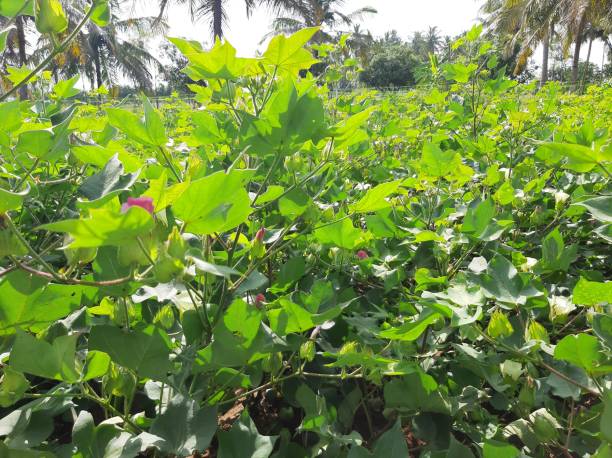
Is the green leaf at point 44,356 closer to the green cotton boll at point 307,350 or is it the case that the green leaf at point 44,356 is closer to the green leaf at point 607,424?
the green cotton boll at point 307,350

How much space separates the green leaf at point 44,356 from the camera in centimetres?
52

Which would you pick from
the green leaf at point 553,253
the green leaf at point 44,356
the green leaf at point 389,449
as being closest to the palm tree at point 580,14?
the green leaf at point 553,253

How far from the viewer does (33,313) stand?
0.62 m

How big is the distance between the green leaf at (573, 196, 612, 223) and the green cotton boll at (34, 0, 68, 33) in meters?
0.80

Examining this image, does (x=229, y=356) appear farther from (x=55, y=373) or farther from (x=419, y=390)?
(x=419, y=390)

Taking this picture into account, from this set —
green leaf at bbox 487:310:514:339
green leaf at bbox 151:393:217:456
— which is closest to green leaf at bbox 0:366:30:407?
green leaf at bbox 151:393:217:456

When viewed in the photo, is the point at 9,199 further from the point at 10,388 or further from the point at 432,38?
the point at 432,38

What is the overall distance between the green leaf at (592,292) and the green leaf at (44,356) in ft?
2.16

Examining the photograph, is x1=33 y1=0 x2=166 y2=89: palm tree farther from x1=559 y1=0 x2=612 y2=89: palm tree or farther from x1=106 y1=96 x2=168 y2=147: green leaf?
x1=106 y1=96 x2=168 y2=147: green leaf

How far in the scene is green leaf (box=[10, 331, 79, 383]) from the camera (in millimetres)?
517

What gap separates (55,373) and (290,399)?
1.42ft

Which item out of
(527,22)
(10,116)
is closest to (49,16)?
(10,116)

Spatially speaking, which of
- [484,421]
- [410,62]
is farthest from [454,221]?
[410,62]

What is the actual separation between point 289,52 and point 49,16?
Answer: 37 cm
